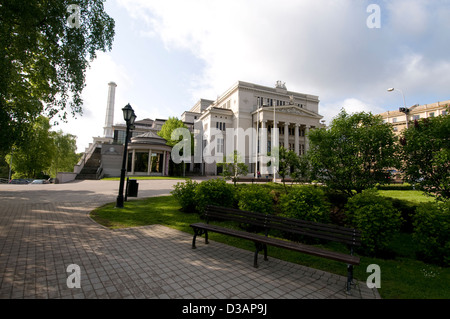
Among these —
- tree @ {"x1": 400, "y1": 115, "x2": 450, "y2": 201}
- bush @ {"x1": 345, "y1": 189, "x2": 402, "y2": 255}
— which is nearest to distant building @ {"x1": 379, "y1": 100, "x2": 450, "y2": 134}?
tree @ {"x1": 400, "y1": 115, "x2": 450, "y2": 201}

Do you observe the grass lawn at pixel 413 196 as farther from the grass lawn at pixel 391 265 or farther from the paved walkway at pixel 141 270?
the paved walkway at pixel 141 270

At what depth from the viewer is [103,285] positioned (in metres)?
3.38

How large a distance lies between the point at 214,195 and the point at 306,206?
11.2 ft

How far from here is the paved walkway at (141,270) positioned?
326cm

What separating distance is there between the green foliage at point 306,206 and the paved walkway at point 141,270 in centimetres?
195

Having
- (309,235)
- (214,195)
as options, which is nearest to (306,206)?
(309,235)

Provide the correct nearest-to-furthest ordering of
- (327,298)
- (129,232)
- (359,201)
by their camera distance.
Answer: (327,298), (359,201), (129,232)

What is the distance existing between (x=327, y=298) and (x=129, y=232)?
17.5 ft

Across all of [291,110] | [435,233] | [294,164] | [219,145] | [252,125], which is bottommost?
[435,233]

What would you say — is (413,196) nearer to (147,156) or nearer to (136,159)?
(147,156)

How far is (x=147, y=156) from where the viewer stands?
32438mm

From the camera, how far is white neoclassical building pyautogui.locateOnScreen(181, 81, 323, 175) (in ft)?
146

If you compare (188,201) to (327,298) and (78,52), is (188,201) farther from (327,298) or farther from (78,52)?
(78,52)
